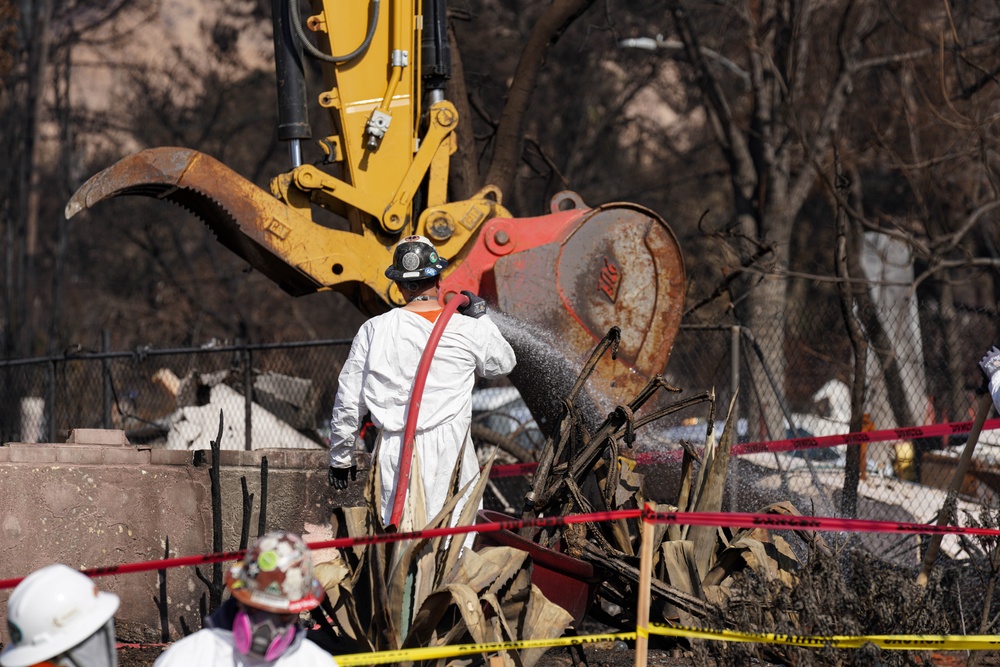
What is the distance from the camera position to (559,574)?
5207 millimetres

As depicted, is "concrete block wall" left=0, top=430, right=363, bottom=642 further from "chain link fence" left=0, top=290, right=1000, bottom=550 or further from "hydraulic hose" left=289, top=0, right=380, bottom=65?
"chain link fence" left=0, top=290, right=1000, bottom=550

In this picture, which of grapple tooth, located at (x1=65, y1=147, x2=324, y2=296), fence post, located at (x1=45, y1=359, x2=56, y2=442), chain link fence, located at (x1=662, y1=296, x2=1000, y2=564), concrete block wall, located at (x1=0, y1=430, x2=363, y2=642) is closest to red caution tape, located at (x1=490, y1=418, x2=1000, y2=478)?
chain link fence, located at (x1=662, y1=296, x2=1000, y2=564)

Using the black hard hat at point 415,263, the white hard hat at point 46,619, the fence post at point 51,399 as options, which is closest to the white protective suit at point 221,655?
the white hard hat at point 46,619

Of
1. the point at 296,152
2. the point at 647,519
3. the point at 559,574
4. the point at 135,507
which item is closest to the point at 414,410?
the point at 559,574

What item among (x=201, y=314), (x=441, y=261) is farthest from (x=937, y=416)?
(x=201, y=314)

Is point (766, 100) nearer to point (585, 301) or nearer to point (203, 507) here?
point (585, 301)

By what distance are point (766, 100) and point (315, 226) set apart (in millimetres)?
10419

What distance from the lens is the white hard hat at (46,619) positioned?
279 cm

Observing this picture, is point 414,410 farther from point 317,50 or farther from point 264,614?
point 317,50

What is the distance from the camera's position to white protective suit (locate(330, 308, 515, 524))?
537 centimetres

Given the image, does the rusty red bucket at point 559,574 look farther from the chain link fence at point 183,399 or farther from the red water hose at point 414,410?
the chain link fence at point 183,399

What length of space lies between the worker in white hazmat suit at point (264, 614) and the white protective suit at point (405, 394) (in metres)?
→ 2.31

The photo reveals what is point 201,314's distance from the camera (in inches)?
883

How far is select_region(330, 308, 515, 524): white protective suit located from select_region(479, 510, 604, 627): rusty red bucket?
1.08 feet
